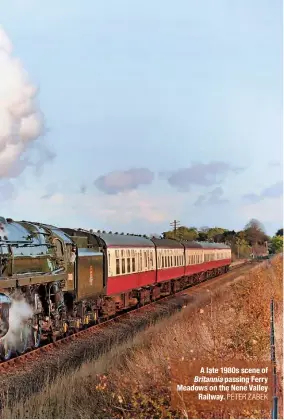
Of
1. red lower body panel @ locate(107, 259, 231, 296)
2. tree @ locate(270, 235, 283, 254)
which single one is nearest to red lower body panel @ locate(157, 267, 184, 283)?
red lower body panel @ locate(107, 259, 231, 296)

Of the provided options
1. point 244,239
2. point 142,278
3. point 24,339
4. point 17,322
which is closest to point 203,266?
point 142,278

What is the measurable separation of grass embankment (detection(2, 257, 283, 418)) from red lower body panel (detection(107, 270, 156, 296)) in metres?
4.00

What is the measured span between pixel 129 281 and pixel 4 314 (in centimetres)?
1120

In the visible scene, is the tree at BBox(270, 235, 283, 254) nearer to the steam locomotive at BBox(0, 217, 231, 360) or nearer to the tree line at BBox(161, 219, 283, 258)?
the tree line at BBox(161, 219, 283, 258)

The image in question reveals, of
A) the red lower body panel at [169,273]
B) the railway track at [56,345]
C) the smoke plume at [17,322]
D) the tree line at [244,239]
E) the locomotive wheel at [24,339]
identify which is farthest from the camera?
the tree line at [244,239]

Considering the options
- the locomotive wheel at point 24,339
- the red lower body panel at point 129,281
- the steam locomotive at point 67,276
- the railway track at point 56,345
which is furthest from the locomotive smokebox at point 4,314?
the red lower body panel at point 129,281

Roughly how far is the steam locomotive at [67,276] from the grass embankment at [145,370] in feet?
7.13

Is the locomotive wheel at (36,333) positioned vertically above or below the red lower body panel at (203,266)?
below

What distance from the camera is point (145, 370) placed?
11.5 metres

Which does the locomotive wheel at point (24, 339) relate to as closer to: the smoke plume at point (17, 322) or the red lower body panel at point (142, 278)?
the smoke plume at point (17, 322)

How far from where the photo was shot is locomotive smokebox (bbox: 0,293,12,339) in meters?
12.8

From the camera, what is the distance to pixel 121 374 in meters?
11.9

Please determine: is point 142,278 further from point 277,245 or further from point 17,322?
point 277,245

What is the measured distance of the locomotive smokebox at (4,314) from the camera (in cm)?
1281
